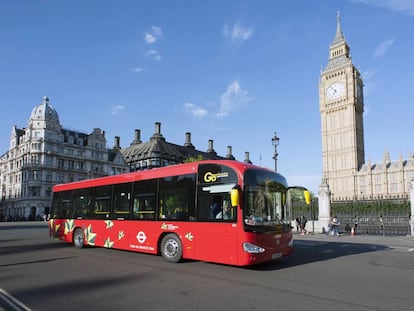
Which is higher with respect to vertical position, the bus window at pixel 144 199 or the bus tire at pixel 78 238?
the bus window at pixel 144 199

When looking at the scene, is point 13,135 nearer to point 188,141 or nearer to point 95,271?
point 188,141

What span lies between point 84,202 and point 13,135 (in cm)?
7345

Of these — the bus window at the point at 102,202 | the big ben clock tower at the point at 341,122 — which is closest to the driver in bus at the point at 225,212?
the bus window at the point at 102,202

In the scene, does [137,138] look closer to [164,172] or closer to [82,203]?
[82,203]

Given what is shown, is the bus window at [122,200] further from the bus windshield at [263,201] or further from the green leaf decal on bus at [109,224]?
the bus windshield at [263,201]

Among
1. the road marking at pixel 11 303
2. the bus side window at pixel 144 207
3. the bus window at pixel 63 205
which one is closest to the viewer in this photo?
the road marking at pixel 11 303

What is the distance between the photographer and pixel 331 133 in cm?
9769

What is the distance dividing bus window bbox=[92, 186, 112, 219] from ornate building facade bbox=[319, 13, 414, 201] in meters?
84.0

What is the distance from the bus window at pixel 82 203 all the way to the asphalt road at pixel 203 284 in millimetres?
3025

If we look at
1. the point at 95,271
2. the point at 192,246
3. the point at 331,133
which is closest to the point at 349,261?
the point at 192,246

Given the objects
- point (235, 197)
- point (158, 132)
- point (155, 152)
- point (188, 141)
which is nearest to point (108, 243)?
point (235, 197)

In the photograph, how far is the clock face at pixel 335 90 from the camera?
94.8 meters

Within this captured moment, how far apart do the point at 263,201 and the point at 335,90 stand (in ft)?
314

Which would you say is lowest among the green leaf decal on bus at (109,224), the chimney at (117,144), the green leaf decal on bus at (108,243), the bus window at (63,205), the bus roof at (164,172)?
the green leaf decal on bus at (108,243)
